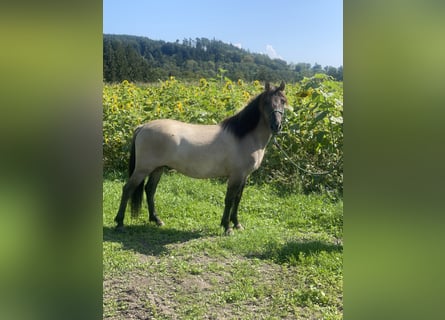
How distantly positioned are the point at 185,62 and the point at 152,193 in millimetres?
1343

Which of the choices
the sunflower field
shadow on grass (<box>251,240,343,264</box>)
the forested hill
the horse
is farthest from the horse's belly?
the sunflower field

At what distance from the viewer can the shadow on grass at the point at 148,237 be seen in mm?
3352

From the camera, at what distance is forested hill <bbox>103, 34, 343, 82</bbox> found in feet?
8.93

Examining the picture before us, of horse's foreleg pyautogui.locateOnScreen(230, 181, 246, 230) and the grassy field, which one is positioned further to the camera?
horse's foreleg pyautogui.locateOnScreen(230, 181, 246, 230)

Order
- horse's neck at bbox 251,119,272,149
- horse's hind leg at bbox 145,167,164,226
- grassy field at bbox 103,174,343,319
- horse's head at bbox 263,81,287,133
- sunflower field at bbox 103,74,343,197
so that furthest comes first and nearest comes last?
1. sunflower field at bbox 103,74,343,197
2. horse's hind leg at bbox 145,167,164,226
3. horse's neck at bbox 251,119,272,149
4. horse's head at bbox 263,81,287,133
5. grassy field at bbox 103,174,343,319

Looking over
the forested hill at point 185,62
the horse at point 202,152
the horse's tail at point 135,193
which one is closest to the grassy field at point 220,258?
the horse's tail at point 135,193

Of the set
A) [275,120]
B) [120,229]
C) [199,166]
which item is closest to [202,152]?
[199,166]

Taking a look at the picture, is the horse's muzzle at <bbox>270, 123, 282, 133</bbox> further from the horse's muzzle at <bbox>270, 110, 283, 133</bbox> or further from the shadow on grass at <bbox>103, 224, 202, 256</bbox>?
the shadow on grass at <bbox>103, 224, 202, 256</bbox>

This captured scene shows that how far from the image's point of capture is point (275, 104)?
3473mm

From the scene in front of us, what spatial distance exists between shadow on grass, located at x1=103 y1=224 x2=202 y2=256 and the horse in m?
0.10

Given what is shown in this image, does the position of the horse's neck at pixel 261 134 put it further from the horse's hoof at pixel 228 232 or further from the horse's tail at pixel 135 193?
the horse's tail at pixel 135 193

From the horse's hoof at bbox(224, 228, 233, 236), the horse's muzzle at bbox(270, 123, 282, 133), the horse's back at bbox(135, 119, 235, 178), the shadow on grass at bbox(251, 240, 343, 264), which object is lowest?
the horse's hoof at bbox(224, 228, 233, 236)
